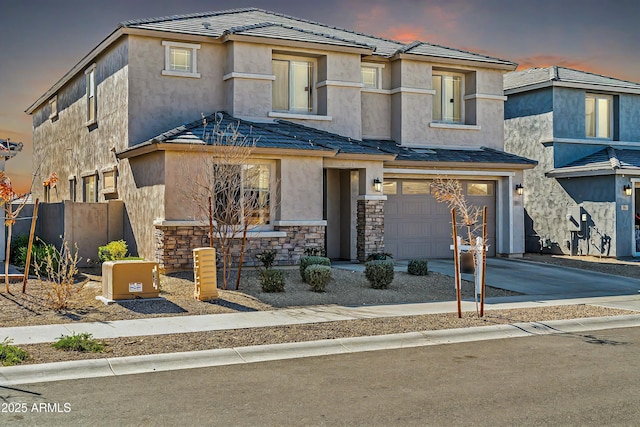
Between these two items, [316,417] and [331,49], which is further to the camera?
[331,49]

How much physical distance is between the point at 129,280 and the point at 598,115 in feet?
69.6

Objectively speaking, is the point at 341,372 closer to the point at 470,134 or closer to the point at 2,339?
the point at 2,339

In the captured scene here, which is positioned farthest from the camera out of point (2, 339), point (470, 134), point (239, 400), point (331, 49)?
point (470, 134)

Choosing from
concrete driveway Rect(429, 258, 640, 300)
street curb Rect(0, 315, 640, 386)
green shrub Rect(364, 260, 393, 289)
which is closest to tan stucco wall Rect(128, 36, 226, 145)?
green shrub Rect(364, 260, 393, 289)

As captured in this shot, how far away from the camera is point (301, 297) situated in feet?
47.9

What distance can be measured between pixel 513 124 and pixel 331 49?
10461 mm

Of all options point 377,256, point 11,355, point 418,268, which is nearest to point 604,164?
point 377,256

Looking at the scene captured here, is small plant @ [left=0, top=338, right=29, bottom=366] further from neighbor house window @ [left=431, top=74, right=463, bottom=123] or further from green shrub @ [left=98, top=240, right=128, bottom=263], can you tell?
neighbor house window @ [left=431, top=74, right=463, bottom=123]

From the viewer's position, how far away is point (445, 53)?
24375mm

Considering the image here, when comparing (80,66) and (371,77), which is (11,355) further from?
(80,66)

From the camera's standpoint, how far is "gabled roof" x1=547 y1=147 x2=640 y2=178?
2425cm

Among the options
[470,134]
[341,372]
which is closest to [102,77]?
[470,134]

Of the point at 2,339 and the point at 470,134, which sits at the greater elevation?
the point at 470,134

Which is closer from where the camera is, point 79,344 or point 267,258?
point 79,344
